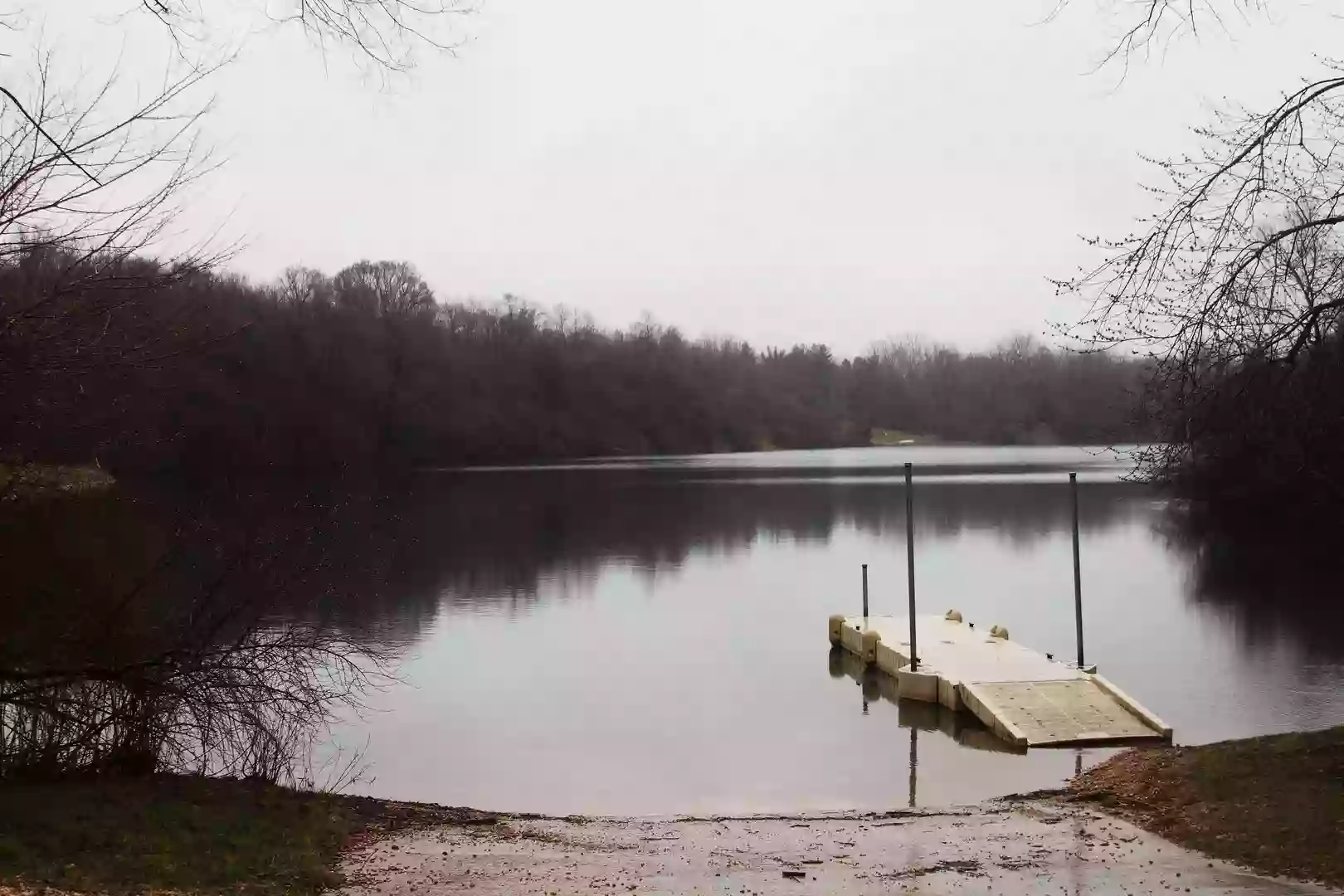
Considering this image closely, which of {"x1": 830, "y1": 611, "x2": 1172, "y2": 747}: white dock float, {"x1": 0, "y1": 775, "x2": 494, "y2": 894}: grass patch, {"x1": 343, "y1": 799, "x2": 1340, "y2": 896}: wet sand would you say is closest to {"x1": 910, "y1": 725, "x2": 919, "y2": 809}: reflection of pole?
{"x1": 830, "y1": 611, "x2": 1172, "y2": 747}: white dock float

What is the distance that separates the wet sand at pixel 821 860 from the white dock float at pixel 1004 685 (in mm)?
4039

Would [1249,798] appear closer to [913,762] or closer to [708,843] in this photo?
[708,843]

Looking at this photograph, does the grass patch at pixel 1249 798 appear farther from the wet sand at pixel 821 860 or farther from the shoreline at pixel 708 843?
the wet sand at pixel 821 860

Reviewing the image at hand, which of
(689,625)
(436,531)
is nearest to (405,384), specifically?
(436,531)

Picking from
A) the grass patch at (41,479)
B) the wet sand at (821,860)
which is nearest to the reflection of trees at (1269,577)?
the wet sand at (821,860)

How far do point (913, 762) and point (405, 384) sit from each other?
234 ft

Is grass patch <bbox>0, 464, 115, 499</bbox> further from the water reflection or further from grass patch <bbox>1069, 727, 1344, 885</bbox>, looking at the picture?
grass patch <bbox>1069, 727, 1344, 885</bbox>

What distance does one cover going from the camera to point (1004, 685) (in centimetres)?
1362

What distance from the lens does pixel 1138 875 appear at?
5.97 m

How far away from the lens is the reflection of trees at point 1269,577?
61.9 ft

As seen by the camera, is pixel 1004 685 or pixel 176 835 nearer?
pixel 176 835

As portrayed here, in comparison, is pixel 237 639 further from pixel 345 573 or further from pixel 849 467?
pixel 849 467

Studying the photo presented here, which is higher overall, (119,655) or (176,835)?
(119,655)

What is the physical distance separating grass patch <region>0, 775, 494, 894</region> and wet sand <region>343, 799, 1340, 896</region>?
0.36m
